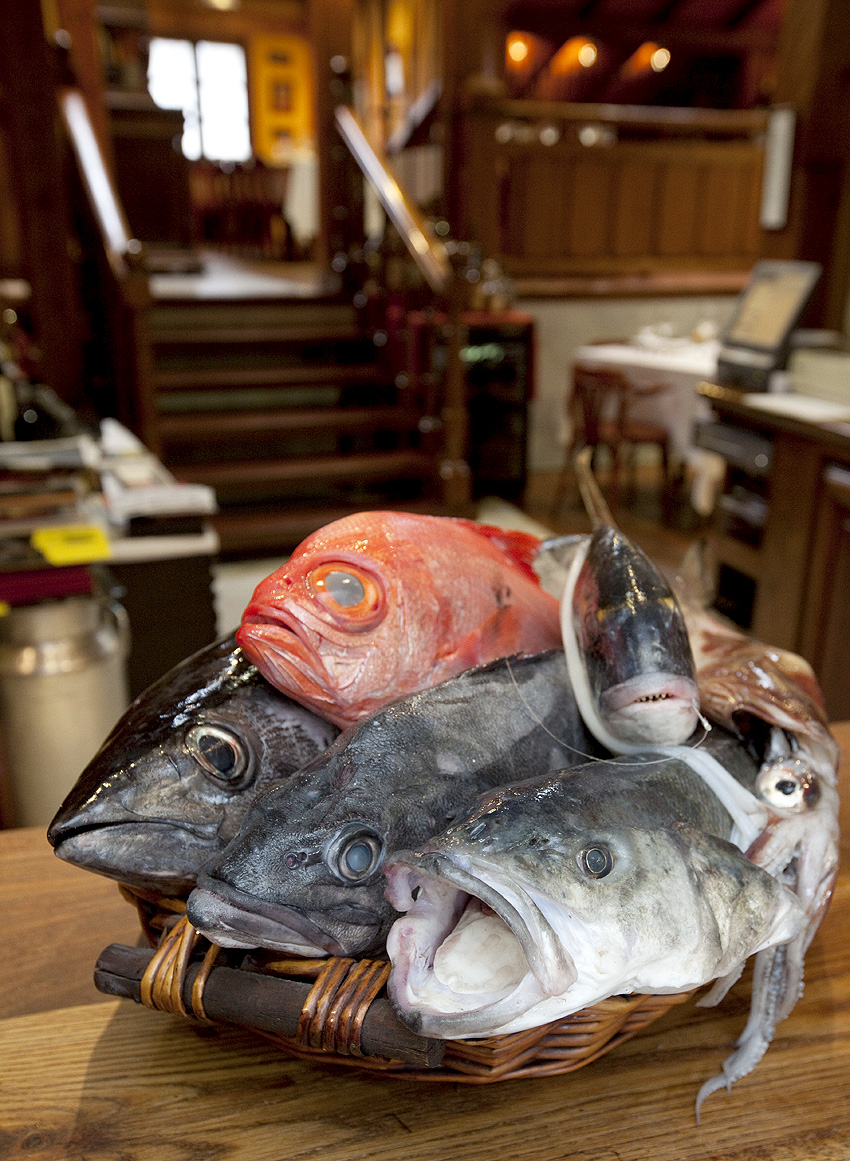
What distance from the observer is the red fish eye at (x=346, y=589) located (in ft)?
2.84

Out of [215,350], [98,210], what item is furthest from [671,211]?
[98,210]

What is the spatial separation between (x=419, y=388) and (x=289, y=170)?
6601mm

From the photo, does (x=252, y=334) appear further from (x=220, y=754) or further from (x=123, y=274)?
(x=220, y=754)

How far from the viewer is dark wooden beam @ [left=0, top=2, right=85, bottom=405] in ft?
17.6

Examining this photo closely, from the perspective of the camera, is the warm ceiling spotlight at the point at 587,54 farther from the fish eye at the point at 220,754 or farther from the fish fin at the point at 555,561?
the fish eye at the point at 220,754

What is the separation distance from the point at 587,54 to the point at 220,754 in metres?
14.2

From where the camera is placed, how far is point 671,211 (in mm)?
8719

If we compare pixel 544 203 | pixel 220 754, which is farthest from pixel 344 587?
pixel 544 203

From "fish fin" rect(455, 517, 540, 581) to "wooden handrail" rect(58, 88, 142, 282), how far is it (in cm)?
453

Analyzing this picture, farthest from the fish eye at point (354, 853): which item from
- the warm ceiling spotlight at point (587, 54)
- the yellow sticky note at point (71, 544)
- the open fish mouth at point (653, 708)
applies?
the warm ceiling spotlight at point (587, 54)

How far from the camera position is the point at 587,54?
41.9 ft

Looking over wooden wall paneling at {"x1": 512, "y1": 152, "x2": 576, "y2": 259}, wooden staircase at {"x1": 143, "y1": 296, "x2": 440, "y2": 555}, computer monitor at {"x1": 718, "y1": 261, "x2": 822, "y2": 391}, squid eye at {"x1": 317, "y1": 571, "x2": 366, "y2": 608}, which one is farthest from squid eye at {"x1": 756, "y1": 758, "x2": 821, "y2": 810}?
wooden wall paneling at {"x1": 512, "y1": 152, "x2": 576, "y2": 259}

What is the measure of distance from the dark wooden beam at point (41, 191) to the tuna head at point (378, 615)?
18.6 ft

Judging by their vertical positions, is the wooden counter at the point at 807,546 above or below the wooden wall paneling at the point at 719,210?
→ below
